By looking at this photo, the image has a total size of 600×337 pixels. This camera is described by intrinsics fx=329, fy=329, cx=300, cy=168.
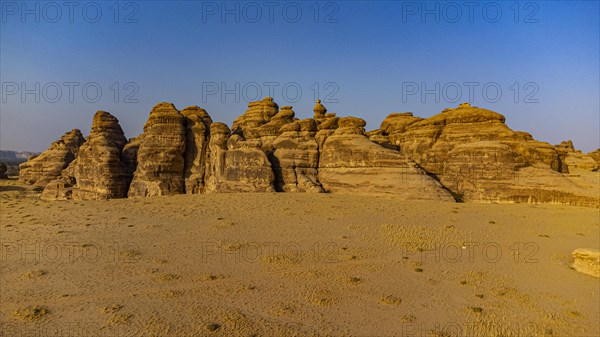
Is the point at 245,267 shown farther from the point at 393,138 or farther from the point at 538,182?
the point at 393,138

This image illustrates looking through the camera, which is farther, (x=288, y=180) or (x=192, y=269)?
(x=288, y=180)

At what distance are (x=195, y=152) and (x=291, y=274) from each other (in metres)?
23.3

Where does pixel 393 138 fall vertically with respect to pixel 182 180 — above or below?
above

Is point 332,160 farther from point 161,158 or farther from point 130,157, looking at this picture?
point 130,157

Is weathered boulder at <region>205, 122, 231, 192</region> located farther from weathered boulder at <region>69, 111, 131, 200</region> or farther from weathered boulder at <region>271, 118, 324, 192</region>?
weathered boulder at <region>69, 111, 131, 200</region>

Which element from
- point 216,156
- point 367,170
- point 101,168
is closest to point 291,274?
point 367,170

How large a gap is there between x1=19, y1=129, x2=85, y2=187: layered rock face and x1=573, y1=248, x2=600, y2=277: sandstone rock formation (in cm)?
5638

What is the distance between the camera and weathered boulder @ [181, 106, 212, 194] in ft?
95.3

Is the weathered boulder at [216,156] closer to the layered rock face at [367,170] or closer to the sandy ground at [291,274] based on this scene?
the layered rock face at [367,170]

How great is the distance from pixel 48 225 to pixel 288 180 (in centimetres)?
1514

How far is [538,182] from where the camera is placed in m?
22.0

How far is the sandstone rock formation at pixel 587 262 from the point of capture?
34.6 ft

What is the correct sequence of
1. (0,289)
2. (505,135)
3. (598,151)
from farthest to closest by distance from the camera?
1. (598,151)
2. (505,135)
3. (0,289)

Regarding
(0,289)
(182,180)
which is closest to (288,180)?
(182,180)
